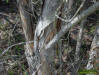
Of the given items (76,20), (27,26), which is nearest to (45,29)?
(27,26)

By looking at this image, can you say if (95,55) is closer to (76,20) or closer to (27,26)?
(76,20)

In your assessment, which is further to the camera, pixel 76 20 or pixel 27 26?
pixel 27 26

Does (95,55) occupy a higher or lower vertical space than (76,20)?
lower

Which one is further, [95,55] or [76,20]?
[95,55]

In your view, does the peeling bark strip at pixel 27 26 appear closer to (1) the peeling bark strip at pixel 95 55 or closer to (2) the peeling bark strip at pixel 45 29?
(2) the peeling bark strip at pixel 45 29

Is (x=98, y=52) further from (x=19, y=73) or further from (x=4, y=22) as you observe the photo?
(x=4, y=22)

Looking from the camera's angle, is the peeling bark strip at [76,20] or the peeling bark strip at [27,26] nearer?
the peeling bark strip at [76,20]

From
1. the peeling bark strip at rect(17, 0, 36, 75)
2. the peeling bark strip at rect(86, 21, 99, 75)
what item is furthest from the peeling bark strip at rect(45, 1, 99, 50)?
the peeling bark strip at rect(86, 21, 99, 75)

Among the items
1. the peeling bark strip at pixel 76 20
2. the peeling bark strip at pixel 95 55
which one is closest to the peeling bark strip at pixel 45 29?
the peeling bark strip at pixel 76 20

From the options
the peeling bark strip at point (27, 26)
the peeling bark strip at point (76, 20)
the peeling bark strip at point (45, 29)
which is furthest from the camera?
the peeling bark strip at point (27, 26)

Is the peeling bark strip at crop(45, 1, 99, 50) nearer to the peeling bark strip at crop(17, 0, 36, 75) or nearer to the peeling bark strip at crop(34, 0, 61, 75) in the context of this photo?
the peeling bark strip at crop(34, 0, 61, 75)

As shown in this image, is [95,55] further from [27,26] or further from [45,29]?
[27,26]

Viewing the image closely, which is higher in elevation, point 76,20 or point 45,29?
point 76,20

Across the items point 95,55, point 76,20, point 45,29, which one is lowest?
point 95,55
